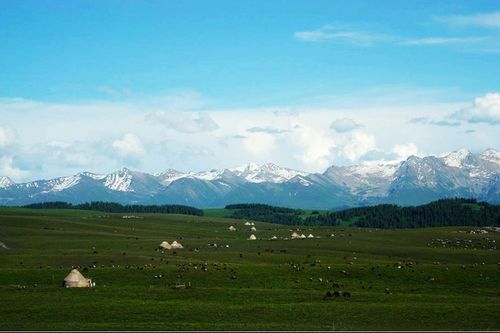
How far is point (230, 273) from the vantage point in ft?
269

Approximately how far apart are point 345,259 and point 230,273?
101 feet

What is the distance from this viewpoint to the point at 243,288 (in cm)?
7306

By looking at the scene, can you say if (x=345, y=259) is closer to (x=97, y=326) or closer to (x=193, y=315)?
(x=193, y=315)

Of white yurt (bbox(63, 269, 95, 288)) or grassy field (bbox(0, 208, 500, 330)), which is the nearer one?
grassy field (bbox(0, 208, 500, 330))

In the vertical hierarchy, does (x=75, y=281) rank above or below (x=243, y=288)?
above

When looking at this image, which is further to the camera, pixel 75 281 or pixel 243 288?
pixel 243 288

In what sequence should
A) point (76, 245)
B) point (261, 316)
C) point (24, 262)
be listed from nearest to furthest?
point (261, 316), point (24, 262), point (76, 245)

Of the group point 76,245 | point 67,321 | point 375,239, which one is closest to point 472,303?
point 67,321

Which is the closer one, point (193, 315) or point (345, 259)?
point (193, 315)

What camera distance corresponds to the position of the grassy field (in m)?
52.5

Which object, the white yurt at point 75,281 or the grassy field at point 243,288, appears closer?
the grassy field at point 243,288

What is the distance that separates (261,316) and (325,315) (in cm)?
539

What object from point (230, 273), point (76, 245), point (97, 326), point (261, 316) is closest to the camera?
point (97, 326)

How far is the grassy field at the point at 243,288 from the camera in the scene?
2067 inches
